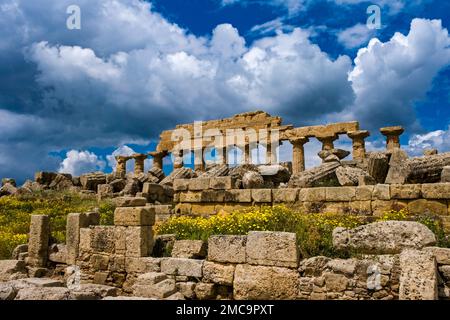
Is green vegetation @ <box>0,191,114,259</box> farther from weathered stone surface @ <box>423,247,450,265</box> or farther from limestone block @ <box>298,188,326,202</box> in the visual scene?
weathered stone surface @ <box>423,247,450,265</box>

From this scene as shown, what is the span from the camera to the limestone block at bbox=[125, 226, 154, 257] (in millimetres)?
9180

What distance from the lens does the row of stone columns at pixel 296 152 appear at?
2708 cm

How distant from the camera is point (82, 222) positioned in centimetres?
1064

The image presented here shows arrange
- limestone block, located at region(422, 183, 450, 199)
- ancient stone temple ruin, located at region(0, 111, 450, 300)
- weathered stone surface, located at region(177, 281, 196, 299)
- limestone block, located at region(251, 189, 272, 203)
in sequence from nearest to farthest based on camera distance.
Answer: ancient stone temple ruin, located at region(0, 111, 450, 300), weathered stone surface, located at region(177, 281, 196, 299), limestone block, located at region(422, 183, 450, 199), limestone block, located at region(251, 189, 272, 203)

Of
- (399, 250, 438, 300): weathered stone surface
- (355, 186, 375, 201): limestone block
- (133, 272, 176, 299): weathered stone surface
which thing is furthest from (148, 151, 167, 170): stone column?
(399, 250, 438, 300): weathered stone surface

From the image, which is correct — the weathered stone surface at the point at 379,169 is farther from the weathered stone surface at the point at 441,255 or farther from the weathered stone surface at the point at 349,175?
the weathered stone surface at the point at 441,255

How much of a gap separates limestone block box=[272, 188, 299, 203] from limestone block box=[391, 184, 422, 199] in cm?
277

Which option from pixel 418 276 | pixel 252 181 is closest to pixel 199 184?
pixel 252 181

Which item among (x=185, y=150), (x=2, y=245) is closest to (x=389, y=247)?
(x=2, y=245)

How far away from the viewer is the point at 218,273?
813 centimetres

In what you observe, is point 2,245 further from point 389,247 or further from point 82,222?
point 389,247

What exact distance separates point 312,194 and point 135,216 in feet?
18.2

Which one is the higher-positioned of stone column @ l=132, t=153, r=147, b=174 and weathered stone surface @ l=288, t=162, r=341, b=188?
stone column @ l=132, t=153, r=147, b=174

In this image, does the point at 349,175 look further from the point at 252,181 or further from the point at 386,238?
the point at 386,238
